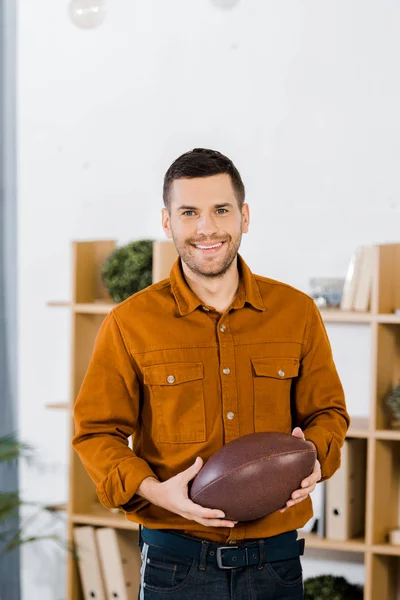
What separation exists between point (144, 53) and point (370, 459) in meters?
1.52

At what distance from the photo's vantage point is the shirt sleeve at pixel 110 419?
160 centimetres

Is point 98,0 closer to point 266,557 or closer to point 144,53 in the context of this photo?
point 144,53

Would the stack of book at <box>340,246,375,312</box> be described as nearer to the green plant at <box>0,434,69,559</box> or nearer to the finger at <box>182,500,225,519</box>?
the green plant at <box>0,434,69,559</box>

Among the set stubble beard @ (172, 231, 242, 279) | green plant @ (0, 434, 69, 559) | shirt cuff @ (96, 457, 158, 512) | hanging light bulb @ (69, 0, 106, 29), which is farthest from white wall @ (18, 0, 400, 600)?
shirt cuff @ (96, 457, 158, 512)

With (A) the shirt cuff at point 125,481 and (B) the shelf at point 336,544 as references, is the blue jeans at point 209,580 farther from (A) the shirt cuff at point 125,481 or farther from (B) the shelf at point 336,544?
(B) the shelf at point 336,544

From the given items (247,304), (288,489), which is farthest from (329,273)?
(288,489)

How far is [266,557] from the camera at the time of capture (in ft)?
5.41

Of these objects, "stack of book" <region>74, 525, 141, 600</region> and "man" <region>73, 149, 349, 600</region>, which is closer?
"man" <region>73, 149, 349, 600</region>

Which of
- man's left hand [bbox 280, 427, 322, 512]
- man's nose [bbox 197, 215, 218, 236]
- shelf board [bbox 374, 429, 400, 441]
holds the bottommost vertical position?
shelf board [bbox 374, 429, 400, 441]

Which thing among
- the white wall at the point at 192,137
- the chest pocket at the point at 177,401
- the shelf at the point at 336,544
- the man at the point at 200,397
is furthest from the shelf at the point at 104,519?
the chest pocket at the point at 177,401

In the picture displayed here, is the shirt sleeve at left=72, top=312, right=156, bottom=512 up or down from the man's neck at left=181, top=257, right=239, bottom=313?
down

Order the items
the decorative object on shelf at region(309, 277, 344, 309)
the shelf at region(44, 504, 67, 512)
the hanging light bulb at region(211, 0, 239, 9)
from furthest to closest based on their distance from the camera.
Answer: the shelf at region(44, 504, 67, 512) → the decorative object on shelf at region(309, 277, 344, 309) → the hanging light bulb at region(211, 0, 239, 9)

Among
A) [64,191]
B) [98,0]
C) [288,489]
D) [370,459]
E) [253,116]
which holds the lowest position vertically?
[370,459]

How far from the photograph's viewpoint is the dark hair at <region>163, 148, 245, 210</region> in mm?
1681
